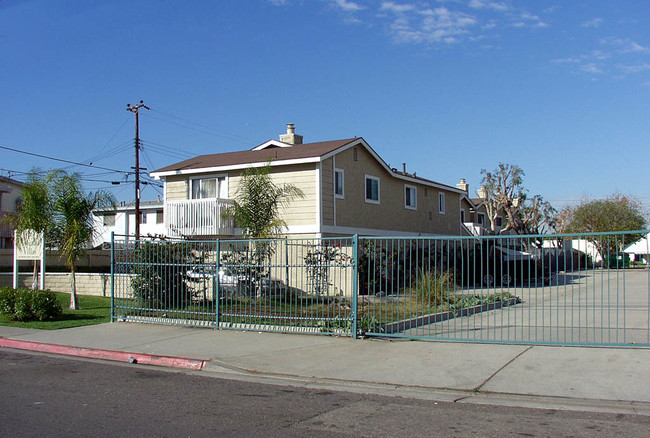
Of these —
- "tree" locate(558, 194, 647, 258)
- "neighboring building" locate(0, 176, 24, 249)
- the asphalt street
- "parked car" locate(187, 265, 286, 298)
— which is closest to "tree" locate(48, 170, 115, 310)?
"parked car" locate(187, 265, 286, 298)

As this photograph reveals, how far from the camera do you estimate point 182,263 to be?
569 inches

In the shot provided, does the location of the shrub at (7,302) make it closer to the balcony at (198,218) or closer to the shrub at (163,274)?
the shrub at (163,274)

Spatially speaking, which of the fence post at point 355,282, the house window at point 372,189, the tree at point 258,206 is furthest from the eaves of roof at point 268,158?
the fence post at point 355,282

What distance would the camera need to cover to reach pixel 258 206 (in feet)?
76.0

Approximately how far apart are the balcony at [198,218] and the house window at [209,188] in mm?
1286

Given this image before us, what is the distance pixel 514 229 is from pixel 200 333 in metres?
37.7

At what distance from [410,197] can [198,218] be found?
1182cm

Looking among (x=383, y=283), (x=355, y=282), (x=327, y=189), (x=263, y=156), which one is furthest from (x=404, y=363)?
(x=263, y=156)

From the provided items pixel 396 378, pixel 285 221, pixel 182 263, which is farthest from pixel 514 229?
pixel 396 378

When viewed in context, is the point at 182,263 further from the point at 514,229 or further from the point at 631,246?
the point at 514,229

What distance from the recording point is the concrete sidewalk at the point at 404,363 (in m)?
7.89

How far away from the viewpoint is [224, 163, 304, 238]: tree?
75.3 feet

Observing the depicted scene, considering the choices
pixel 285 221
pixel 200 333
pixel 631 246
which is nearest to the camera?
pixel 631 246

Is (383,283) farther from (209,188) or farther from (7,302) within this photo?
(209,188)
